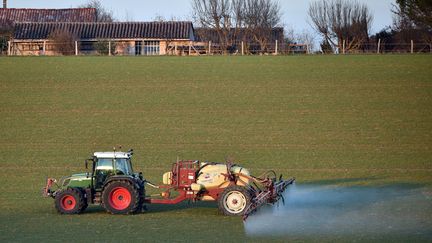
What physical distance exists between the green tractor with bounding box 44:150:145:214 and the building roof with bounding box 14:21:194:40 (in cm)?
3839

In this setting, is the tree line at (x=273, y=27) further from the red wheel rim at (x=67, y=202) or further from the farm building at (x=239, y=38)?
the red wheel rim at (x=67, y=202)

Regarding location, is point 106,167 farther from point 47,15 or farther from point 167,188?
point 47,15

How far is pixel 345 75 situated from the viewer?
40531 millimetres

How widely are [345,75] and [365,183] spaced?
1669 cm

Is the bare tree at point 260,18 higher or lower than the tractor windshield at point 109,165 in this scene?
higher

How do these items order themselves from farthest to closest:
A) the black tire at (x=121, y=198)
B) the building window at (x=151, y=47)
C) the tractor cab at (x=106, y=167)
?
the building window at (x=151, y=47) → the tractor cab at (x=106, y=167) → the black tire at (x=121, y=198)

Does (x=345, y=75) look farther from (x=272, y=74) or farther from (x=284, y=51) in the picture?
(x=284, y=51)

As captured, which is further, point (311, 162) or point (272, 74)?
point (272, 74)

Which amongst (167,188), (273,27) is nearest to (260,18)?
(273,27)

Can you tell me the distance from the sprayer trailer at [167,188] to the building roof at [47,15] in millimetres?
54968

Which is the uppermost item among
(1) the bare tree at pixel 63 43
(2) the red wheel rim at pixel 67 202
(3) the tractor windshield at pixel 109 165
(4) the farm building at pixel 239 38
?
(4) the farm building at pixel 239 38

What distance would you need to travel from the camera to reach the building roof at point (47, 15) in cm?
7257

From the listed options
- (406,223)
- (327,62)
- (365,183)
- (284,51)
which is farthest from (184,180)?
(284,51)

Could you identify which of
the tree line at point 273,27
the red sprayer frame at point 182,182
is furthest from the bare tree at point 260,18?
the red sprayer frame at point 182,182
